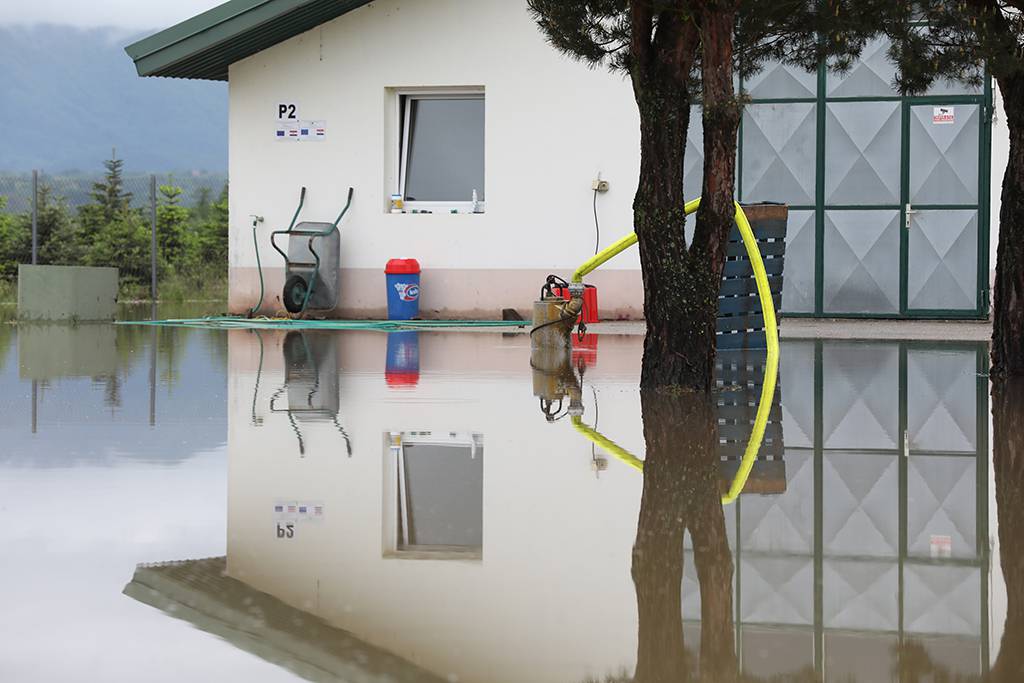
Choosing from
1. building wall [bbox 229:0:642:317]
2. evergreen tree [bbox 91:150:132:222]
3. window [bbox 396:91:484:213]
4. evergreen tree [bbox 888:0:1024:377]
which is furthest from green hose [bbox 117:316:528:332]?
evergreen tree [bbox 91:150:132:222]

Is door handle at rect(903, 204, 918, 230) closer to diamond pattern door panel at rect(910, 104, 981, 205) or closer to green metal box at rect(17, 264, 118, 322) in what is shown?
diamond pattern door panel at rect(910, 104, 981, 205)

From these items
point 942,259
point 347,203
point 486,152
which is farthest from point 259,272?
point 942,259

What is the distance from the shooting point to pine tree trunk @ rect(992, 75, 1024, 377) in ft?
30.7

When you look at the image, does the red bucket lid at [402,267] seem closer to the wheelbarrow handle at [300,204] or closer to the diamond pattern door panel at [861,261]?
the wheelbarrow handle at [300,204]

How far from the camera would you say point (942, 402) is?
26.3ft

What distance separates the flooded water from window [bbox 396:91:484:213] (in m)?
9.97

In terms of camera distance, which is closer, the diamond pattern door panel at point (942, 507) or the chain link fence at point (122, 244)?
the diamond pattern door panel at point (942, 507)

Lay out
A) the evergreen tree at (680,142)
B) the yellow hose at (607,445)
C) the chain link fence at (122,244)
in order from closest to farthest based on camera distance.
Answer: the yellow hose at (607,445)
the evergreen tree at (680,142)
the chain link fence at (122,244)

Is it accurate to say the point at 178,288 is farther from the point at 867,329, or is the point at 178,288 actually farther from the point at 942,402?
the point at 942,402

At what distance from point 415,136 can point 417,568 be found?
14.7 m

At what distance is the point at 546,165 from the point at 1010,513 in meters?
13.4

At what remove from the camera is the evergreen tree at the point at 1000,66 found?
8.84 meters

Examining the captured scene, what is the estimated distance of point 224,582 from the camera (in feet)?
12.1

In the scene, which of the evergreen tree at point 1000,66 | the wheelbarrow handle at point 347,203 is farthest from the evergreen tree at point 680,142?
the wheelbarrow handle at point 347,203
